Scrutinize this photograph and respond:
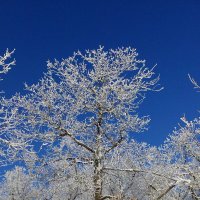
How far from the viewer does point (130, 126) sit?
760 inches

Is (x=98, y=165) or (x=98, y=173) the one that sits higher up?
(x=98, y=165)

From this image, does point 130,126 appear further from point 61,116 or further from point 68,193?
point 68,193

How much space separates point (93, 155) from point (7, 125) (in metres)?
7.23

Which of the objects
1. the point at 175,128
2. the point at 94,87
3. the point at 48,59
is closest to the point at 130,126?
the point at 94,87

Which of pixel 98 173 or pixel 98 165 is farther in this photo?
pixel 98 165

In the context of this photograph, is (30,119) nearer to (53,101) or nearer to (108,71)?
(53,101)

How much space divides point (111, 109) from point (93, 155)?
251cm

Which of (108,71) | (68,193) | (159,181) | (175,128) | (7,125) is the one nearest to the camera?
(7,125)

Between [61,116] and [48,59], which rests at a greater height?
[48,59]

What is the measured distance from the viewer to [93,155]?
18891mm

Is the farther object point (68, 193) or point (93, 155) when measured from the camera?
point (68, 193)

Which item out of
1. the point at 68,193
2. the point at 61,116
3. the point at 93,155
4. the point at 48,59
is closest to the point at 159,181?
the point at 93,155

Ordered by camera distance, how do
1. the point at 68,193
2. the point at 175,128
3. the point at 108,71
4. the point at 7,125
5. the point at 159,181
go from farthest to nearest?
the point at 68,193 → the point at 175,128 → the point at 159,181 → the point at 108,71 → the point at 7,125

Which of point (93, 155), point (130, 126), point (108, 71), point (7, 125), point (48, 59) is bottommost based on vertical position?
point (7, 125)
